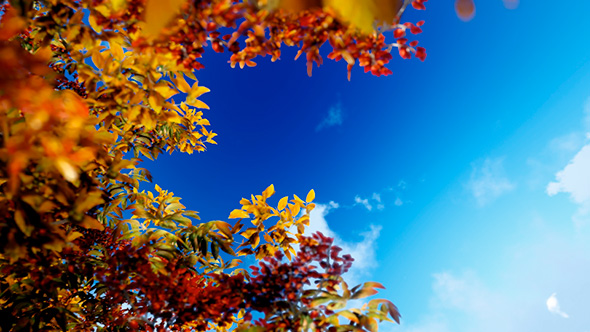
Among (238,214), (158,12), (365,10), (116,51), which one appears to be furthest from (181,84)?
(365,10)

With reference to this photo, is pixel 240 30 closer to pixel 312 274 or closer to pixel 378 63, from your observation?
pixel 378 63

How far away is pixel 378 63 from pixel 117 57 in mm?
1861

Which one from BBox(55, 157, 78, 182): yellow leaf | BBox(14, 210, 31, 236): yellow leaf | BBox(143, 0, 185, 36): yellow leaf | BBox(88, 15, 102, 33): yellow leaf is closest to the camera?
BBox(143, 0, 185, 36): yellow leaf

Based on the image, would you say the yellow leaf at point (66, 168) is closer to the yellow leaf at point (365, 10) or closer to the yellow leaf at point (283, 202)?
the yellow leaf at point (365, 10)

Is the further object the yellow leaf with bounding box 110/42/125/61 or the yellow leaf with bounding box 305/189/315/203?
the yellow leaf with bounding box 305/189/315/203

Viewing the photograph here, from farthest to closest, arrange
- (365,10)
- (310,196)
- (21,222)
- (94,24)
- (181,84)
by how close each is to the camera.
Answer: (310,196), (181,84), (94,24), (21,222), (365,10)

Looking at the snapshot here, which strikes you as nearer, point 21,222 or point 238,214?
point 21,222

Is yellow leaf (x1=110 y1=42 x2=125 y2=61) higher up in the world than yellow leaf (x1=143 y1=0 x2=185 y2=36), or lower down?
higher up

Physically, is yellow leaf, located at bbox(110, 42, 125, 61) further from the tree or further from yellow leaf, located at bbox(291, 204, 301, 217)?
yellow leaf, located at bbox(291, 204, 301, 217)

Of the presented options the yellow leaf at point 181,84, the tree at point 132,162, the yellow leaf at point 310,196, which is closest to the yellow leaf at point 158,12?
the tree at point 132,162

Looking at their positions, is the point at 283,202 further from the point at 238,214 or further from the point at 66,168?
the point at 66,168

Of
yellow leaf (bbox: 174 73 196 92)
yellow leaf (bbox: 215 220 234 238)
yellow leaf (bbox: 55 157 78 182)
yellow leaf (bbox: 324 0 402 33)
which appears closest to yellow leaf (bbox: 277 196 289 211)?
yellow leaf (bbox: 215 220 234 238)

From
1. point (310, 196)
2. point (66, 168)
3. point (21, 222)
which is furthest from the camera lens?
Answer: point (310, 196)

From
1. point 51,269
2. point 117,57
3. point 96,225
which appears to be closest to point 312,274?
point 96,225
